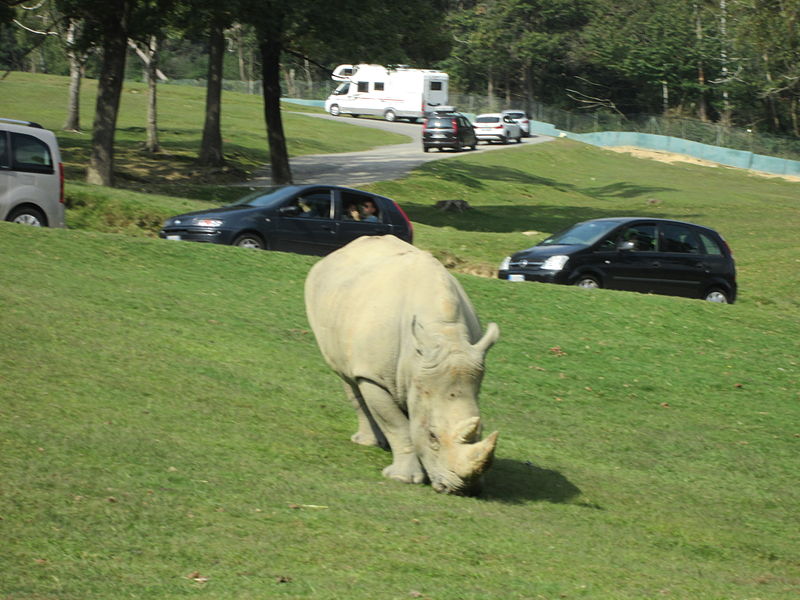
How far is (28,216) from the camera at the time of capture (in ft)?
61.3

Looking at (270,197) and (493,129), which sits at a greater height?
(493,129)

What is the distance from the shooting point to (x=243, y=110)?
219 feet

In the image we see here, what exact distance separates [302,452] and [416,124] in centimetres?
6938

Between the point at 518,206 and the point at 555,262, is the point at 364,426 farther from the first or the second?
the point at 518,206

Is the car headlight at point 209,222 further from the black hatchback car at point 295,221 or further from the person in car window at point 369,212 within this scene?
the person in car window at point 369,212

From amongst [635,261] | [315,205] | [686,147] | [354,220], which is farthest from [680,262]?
[686,147]

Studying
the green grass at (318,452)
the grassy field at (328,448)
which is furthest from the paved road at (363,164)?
the green grass at (318,452)

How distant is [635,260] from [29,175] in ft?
38.4

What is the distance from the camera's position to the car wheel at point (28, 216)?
1848 centimetres

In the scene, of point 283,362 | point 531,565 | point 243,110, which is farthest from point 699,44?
point 531,565

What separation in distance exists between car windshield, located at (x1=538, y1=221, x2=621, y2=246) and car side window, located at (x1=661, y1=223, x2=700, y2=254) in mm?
1057

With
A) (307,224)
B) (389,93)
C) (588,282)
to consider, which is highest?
(389,93)

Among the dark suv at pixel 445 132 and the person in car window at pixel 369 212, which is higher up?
the dark suv at pixel 445 132

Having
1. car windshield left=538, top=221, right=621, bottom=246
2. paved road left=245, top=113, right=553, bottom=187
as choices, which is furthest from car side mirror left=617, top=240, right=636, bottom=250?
paved road left=245, top=113, right=553, bottom=187
